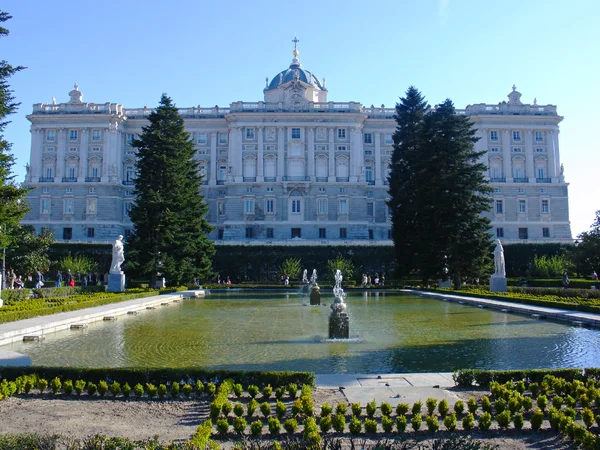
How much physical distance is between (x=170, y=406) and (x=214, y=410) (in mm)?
980

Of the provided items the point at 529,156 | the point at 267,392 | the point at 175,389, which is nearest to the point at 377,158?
the point at 529,156

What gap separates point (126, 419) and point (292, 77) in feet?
211

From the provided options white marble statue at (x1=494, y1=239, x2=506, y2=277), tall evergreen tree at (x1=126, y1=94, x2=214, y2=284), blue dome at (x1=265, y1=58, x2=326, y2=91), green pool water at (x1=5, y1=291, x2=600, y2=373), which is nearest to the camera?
green pool water at (x1=5, y1=291, x2=600, y2=373)

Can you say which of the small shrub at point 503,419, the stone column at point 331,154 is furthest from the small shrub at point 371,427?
the stone column at point 331,154

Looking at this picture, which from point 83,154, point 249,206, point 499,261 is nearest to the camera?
point 499,261

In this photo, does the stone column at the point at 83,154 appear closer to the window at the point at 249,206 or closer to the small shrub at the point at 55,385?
the window at the point at 249,206

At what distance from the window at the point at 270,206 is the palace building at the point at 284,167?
0.11 metres

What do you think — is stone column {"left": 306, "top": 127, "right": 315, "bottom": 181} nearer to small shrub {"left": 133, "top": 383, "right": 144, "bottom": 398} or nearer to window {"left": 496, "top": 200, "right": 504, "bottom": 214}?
window {"left": 496, "top": 200, "right": 504, "bottom": 214}

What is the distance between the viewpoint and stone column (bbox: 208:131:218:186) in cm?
6372

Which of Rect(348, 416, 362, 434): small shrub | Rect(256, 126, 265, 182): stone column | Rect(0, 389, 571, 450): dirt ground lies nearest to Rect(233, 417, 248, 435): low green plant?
Rect(0, 389, 571, 450): dirt ground

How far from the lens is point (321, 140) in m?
62.1

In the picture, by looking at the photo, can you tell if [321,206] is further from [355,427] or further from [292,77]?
[355,427]

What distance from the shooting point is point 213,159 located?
64.3 meters

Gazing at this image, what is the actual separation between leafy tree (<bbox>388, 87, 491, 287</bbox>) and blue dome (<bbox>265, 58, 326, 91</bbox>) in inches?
1355
